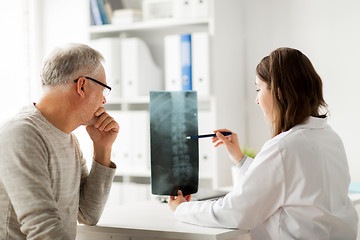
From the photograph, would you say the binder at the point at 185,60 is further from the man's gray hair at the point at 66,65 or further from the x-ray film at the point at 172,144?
the man's gray hair at the point at 66,65

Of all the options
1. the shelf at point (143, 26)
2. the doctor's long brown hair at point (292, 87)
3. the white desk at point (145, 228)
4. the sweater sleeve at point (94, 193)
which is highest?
the shelf at point (143, 26)

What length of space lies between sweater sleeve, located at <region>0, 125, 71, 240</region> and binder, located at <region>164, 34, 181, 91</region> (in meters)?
1.70

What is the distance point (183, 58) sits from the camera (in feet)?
10.1

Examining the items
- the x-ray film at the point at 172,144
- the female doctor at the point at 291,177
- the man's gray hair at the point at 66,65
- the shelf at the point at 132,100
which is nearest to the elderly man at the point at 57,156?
the man's gray hair at the point at 66,65

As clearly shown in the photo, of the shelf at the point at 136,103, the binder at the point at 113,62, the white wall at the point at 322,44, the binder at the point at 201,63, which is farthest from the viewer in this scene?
the binder at the point at 113,62

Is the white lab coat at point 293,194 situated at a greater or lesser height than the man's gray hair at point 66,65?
lesser

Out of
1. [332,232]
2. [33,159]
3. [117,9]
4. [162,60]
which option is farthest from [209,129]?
[33,159]

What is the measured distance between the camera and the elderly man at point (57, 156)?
1.43 meters

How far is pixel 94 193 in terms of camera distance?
1795 mm

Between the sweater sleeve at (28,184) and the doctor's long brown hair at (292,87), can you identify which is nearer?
the sweater sleeve at (28,184)

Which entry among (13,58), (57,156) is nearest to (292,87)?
(57,156)

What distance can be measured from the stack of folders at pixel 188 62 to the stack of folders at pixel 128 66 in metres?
0.24

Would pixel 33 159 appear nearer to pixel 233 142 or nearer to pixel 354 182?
pixel 233 142

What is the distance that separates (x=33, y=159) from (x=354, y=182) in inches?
76.5
